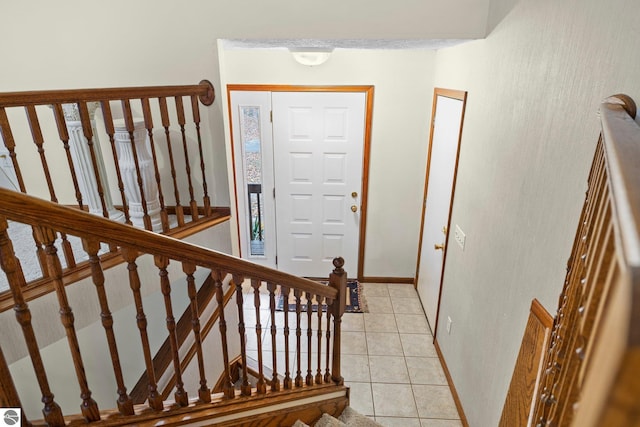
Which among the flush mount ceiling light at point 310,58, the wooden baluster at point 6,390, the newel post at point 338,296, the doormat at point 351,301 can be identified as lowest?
the doormat at point 351,301

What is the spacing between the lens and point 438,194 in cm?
326

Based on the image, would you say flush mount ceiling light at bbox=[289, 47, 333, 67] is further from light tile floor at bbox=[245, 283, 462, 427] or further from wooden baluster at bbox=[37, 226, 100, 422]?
→ wooden baluster at bbox=[37, 226, 100, 422]

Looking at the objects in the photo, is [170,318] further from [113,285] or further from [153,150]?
[153,150]

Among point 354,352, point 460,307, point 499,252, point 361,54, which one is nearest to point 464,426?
point 460,307

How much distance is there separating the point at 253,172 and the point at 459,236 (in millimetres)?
2238

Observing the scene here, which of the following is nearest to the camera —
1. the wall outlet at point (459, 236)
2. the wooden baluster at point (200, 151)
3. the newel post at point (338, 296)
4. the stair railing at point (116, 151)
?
the stair railing at point (116, 151)

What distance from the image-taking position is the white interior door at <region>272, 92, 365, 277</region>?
365 cm

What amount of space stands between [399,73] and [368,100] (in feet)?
1.24

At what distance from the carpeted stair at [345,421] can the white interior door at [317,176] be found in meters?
2.26

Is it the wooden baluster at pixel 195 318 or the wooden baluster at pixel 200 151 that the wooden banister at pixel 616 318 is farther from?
the wooden baluster at pixel 200 151

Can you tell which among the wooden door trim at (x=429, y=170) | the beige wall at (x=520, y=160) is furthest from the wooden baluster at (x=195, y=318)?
the wooden door trim at (x=429, y=170)

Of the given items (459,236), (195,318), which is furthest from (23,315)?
(459,236)

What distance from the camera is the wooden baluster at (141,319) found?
115 cm

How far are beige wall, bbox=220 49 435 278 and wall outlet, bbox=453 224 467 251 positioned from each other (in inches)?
47.1
